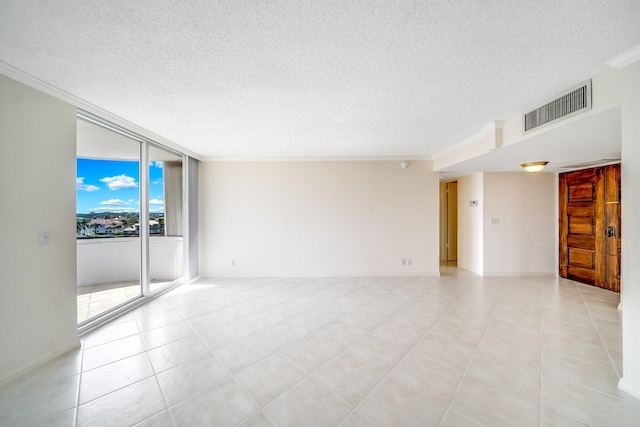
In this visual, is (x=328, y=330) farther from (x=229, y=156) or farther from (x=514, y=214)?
(x=514, y=214)

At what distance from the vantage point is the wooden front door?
3.85m

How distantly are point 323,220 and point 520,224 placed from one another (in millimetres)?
4119

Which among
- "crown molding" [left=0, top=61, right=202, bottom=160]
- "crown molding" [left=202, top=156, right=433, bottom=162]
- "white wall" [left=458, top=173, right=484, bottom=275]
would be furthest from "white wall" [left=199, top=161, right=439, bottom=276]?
"crown molding" [left=0, top=61, right=202, bottom=160]

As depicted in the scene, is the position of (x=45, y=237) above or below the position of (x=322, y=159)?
below

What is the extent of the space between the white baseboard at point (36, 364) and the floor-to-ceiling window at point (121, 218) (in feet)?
5.21

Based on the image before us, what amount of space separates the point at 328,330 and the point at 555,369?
2025 mm

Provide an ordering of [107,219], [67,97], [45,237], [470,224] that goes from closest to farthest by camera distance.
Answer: [45,237]
[67,97]
[107,219]
[470,224]

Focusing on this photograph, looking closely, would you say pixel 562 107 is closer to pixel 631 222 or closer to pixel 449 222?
pixel 631 222

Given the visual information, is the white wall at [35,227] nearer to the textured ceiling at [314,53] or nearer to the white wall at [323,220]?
the textured ceiling at [314,53]

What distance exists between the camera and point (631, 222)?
1.67m

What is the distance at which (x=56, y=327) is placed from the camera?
2.17 metres

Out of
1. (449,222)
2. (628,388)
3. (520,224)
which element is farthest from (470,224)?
(628,388)

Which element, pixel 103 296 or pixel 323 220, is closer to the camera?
pixel 103 296

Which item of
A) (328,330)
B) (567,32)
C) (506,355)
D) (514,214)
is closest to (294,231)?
(328,330)
